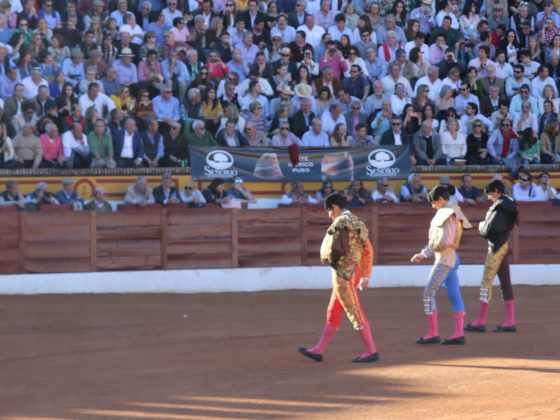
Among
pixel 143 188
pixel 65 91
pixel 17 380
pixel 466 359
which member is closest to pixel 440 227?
pixel 466 359

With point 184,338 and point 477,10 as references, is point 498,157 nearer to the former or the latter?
point 477,10

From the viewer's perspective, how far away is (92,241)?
15.8 m

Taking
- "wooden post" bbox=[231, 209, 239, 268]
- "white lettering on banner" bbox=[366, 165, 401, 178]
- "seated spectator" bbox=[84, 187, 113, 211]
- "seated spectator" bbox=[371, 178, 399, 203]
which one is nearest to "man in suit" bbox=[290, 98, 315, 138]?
"white lettering on banner" bbox=[366, 165, 401, 178]

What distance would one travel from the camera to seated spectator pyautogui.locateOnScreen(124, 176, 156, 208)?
640 inches

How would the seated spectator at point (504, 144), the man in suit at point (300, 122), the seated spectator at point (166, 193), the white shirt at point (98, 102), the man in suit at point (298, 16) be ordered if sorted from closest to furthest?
the seated spectator at point (166, 193)
the white shirt at point (98, 102)
the man in suit at point (300, 122)
the seated spectator at point (504, 144)
the man in suit at point (298, 16)

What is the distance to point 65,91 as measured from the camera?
1655 centimetres

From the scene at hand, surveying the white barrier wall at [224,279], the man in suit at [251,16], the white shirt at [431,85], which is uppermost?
the man in suit at [251,16]

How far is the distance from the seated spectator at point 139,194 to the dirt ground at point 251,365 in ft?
6.34

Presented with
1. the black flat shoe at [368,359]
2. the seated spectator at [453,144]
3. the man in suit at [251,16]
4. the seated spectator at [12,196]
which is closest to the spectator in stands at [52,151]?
the seated spectator at [12,196]

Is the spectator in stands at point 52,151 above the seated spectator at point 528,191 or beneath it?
above

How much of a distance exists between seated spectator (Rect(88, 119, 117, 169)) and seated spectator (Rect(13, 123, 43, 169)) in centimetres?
72

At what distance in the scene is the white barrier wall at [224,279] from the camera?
15367 mm

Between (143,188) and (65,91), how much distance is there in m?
1.79

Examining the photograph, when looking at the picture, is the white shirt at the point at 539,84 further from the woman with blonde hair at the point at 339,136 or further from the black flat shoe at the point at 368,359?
the black flat shoe at the point at 368,359
